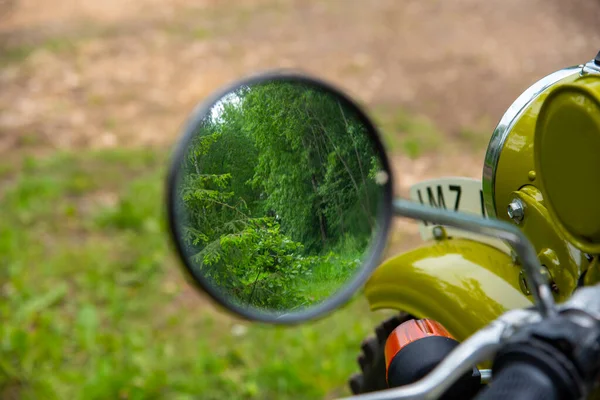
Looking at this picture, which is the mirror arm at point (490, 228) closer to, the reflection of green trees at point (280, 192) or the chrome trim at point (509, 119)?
the reflection of green trees at point (280, 192)

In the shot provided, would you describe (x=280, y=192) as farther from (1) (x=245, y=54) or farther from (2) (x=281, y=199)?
(1) (x=245, y=54)

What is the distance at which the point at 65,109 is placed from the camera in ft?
18.1

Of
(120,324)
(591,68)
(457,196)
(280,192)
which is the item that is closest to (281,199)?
(280,192)

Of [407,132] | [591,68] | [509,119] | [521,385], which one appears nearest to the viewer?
[521,385]

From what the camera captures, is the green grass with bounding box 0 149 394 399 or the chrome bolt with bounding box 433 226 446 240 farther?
the green grass with bounding box 0 149 394 399

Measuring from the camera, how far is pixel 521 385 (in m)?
0.78

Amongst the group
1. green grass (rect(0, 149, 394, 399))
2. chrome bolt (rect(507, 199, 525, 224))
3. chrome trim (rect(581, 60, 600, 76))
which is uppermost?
chrome trim (rect(581, 60, 600, 76))

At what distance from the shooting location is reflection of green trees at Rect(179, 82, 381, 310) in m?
1.04

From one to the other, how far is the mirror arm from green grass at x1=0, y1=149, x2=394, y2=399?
2.04 m

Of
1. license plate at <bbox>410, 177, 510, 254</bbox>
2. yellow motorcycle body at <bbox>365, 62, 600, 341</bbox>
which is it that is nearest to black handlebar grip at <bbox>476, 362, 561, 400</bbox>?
yellow motorcycle body at <bbox>365, 62, 600, 341</bbox>

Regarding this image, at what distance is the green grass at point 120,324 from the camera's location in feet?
9.23

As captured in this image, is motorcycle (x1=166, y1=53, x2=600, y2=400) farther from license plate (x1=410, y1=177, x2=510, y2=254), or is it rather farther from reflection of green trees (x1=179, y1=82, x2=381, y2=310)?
license plate (x1=410, y1=177, x2=510, y2=254)

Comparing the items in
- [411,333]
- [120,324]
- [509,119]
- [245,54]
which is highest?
[245,54]

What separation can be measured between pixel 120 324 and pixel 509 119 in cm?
235
